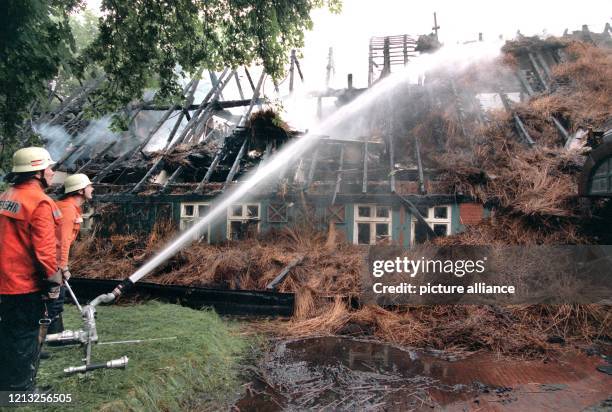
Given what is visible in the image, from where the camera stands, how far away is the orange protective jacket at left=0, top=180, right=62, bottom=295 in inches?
129

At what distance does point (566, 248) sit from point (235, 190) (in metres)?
9.06

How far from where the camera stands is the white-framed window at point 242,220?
11.2 metres

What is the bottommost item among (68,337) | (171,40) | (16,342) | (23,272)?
(68,337)

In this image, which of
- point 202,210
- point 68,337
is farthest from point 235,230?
point 68,337

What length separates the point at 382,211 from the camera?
1083cm

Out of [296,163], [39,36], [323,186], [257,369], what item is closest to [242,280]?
[257,369]

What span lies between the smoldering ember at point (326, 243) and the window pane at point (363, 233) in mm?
61

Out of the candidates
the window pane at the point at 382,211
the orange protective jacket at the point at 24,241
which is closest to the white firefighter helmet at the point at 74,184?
the orange protective jacket at the point at 24,241

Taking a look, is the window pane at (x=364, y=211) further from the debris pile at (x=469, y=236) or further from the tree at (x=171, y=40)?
the tree at (x=171, y=40)

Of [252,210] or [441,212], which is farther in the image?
[252,210]

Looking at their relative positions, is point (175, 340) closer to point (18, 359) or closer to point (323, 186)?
point (18, 359)

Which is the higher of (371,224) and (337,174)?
(337,174)

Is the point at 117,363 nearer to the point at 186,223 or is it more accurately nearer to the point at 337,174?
the point at 186,223

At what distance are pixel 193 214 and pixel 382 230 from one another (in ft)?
19.8
